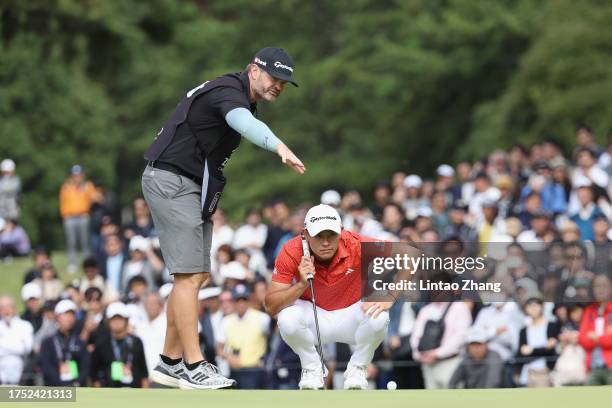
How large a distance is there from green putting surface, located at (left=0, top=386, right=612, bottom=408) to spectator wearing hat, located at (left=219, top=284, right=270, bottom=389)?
5.97 metres

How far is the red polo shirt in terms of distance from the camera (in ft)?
32.9

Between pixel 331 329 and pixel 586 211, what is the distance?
23.6ft

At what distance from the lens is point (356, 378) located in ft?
33.0

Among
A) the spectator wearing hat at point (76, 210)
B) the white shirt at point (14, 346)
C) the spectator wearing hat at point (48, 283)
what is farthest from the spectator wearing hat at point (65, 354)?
the spectator wearing hat at point (76, 210)

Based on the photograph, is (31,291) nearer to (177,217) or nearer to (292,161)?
(177,217)

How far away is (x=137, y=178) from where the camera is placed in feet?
149

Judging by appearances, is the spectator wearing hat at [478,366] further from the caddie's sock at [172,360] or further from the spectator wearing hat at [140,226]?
the spectator wearing hat at [140,226]

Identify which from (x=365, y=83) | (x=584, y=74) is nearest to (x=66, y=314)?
(x=584, y=74)

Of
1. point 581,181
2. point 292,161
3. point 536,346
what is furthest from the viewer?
point 581,181

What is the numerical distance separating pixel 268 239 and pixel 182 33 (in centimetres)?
2143

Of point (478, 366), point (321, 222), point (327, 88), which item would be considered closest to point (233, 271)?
point (478, 366)

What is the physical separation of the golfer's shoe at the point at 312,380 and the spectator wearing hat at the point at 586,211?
695 cm

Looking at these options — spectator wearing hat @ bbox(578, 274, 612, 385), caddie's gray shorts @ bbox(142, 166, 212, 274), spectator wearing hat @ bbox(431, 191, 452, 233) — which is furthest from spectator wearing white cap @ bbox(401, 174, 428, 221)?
caddie's gray shorts @ bbox(142, 166, 212, 274)

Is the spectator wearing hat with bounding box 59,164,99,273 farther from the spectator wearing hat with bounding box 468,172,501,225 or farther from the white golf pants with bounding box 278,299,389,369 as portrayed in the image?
the white golf pants with bounding box 278,299,389,369
